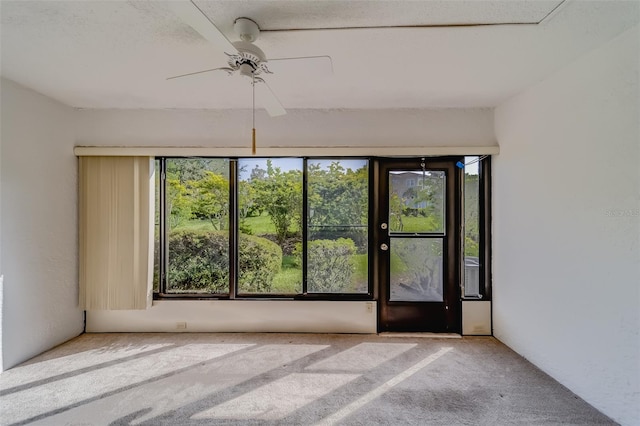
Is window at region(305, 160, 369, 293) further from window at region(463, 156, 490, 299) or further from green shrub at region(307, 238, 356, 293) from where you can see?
window at region(463, 156, 490, 299)

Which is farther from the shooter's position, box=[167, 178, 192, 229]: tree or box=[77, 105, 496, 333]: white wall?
box=[167, 178, 192, 229]: tree

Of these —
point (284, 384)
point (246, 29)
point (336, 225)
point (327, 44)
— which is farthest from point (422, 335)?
point (246, 29)

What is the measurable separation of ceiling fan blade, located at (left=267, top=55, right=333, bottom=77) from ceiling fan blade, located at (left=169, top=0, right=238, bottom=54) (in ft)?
0.93

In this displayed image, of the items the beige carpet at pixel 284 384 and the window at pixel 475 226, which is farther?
the window at pixel 475 226

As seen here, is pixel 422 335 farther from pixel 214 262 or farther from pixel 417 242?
pixel 214 262

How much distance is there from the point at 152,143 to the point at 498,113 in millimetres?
3649

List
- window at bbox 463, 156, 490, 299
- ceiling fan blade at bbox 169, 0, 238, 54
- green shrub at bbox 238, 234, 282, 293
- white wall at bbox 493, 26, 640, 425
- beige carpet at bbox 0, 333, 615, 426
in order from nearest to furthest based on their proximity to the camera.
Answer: ceiling fan blade at bbox 169, 0, 238, 54 → white wall at bbox 493, 26, 640, 425 → beige carpet at bbox 0, 333, 615, 426 → window at bbox 463, 156, 490, 299 → green shrub at bbox 238, 234, 282, 293

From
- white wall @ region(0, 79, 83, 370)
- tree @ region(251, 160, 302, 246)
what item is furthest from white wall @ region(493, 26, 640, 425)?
white wall @ region(0, 79, 83, 370)

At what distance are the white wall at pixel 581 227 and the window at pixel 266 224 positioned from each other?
146 cm

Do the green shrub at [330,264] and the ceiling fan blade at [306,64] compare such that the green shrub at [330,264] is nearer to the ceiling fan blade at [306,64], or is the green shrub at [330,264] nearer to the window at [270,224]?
the window at [270,224]

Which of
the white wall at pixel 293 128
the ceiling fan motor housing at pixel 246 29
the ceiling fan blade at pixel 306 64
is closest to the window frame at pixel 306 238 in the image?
the white wall at pixel 293 128

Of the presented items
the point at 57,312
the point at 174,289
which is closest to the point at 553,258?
the point at 174,289

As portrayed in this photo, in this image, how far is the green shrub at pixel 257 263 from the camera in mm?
3033

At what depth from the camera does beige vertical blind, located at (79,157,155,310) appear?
2.82 meters
